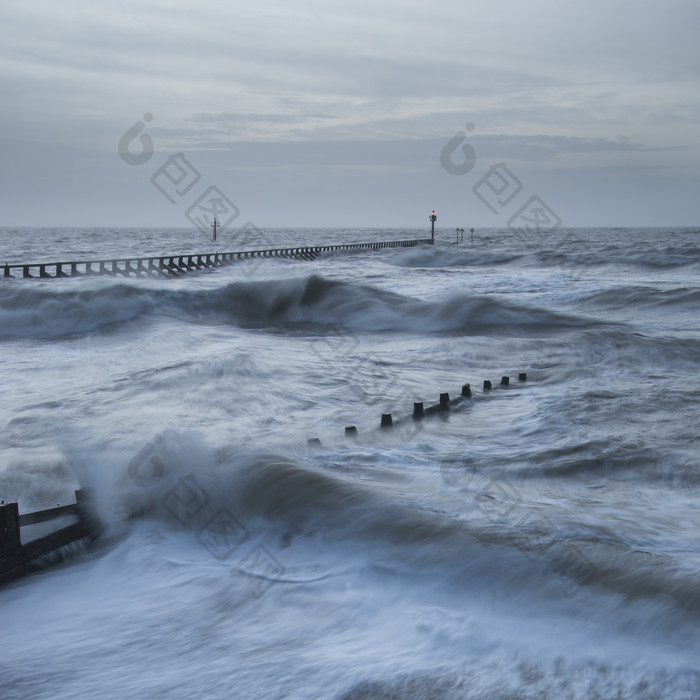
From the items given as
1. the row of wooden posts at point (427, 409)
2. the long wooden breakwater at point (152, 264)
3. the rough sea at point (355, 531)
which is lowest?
the rough sea at point (355, 531)

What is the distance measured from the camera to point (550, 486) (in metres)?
7.02

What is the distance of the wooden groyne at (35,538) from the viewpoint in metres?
4.68

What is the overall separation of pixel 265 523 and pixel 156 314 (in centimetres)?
1771

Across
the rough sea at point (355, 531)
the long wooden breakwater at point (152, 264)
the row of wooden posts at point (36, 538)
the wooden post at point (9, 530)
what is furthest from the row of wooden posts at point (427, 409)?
the long wooden breakwater at point (152, 264)

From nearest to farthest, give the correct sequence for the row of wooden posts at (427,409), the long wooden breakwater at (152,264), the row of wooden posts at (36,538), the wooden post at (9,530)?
the wooden post at (9,530) < the row of wooden posts at (36,538) < the row of wooden posts at (427,409) < the long wooden breakwater at (152,264)

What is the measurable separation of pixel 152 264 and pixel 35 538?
31.1 m

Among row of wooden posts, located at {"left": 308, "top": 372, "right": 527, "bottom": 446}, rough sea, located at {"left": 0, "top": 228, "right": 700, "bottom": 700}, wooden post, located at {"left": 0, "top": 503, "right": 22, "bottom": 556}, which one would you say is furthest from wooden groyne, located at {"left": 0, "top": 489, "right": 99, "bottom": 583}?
row of wooden posts, located at {"left": 308, "top": 372, "right": 527, "bottom": 446}

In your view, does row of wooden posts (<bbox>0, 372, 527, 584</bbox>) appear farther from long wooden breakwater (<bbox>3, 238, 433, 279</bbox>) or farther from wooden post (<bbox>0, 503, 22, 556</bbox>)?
long wooden breakwater (<bbox>3, 238, 433, 279</bbox>)

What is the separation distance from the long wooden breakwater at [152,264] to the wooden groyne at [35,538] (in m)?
24.3

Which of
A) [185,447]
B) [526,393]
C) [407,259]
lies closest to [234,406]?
[185,447]

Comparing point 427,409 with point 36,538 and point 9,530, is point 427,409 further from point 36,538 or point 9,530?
point 9,530

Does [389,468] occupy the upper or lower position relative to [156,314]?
lower

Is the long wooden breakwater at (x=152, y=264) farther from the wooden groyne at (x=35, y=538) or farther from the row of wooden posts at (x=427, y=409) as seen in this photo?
the wooden groyne at (x=35, y=538)

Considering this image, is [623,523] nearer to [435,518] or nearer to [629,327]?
[435,518]
